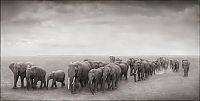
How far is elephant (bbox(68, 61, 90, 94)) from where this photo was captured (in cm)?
420

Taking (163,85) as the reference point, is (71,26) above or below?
above

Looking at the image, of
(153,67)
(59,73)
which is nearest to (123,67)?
(153,67)

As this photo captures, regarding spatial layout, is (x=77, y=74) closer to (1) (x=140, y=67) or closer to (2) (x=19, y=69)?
(2) (x=19, y=69)

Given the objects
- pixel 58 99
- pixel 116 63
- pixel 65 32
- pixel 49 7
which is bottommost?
pixel 58 99

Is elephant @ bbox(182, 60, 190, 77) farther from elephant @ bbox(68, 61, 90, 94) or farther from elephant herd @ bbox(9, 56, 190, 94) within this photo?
elephant @ bbox(68, 61, 90, 94)

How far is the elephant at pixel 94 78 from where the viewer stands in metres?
4.25

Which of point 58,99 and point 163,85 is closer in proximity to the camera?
point 58,99

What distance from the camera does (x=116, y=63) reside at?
467cm

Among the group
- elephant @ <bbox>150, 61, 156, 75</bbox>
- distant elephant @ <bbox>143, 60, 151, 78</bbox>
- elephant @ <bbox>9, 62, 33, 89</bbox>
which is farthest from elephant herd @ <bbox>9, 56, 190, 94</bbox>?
distant elephant @ <bbox>143, 60, 151, 78</bbox>

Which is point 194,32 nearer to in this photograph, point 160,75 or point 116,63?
point 160,75

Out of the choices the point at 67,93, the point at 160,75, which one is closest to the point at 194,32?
the point at 160,75

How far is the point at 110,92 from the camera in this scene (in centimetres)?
418

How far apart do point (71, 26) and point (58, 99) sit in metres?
1.16

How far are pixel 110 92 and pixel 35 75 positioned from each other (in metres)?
1.30
